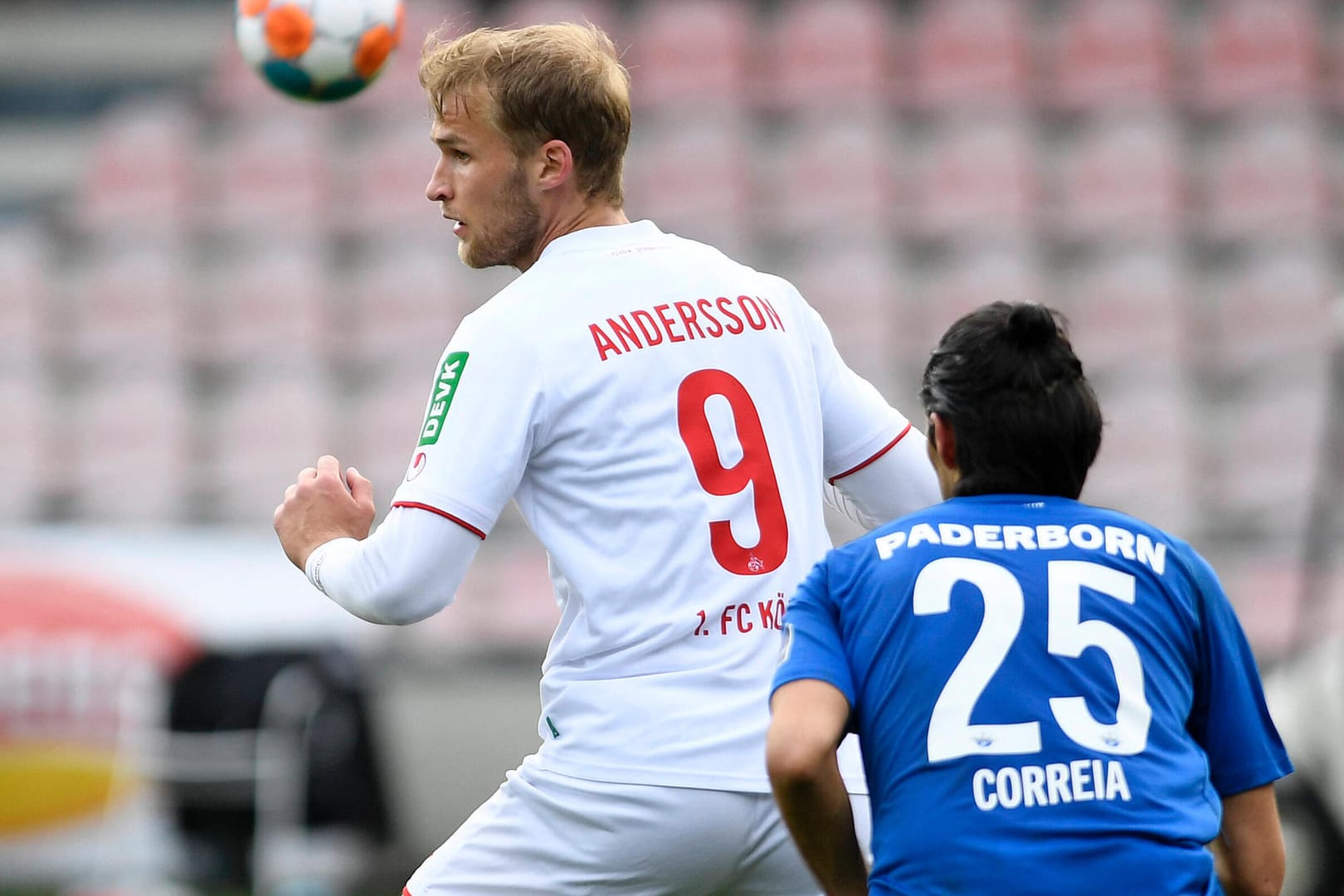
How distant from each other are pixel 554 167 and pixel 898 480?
0.76m

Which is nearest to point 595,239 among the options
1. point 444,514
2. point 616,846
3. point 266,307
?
point 444,514

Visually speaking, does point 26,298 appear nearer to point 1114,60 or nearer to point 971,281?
point 971,281

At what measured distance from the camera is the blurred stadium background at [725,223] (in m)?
8.44

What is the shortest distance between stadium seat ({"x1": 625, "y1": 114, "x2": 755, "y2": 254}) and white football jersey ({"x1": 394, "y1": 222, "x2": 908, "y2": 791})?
6.75 meters

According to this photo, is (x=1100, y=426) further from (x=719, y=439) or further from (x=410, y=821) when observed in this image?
(x=410, y=821)

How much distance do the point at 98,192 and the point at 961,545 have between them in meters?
8.58

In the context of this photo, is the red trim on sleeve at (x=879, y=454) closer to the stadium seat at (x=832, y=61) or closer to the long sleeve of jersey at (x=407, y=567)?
the long sleeve of jersey at (x=407, y=567)

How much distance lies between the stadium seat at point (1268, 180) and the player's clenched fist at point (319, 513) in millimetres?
7661

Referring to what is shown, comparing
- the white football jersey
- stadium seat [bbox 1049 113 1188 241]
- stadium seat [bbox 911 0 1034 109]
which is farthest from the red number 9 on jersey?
stadium seat [bbox 911 0 1034 109]

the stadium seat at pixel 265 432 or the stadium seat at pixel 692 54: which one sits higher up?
the stadium seat at pixel 692 54

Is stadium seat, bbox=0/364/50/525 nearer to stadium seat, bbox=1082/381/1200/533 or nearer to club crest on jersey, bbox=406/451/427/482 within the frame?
stadium seat, bbox=1082/381/1200/533

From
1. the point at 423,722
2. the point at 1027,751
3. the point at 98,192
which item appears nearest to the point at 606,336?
the point at 1027,751

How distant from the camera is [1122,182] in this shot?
9.49 m

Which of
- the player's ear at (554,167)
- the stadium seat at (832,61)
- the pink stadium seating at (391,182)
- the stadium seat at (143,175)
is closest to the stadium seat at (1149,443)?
the stadium seat at (832,61)
